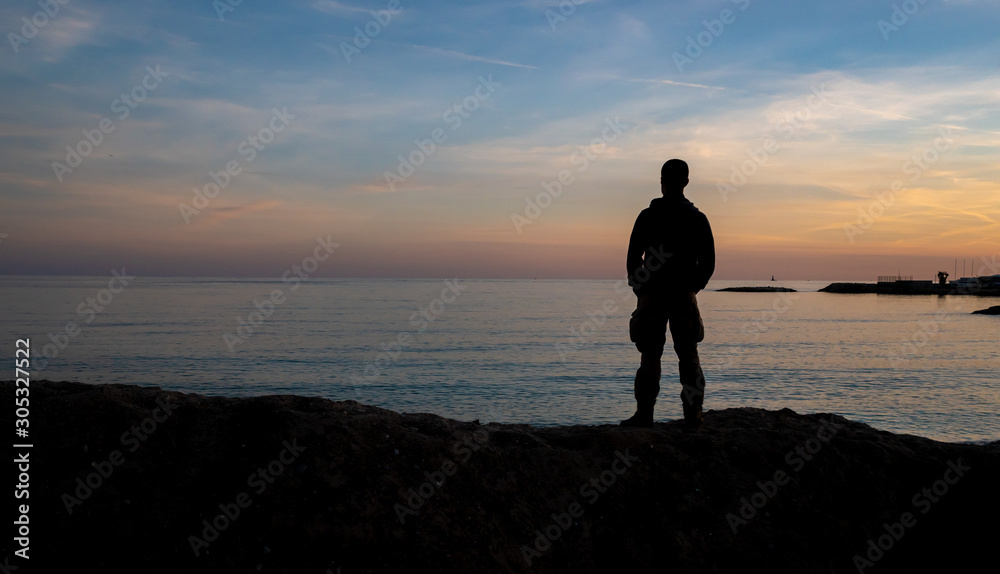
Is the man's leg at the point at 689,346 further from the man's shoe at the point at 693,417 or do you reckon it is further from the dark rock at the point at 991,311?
the dark rock at the point at 991,311

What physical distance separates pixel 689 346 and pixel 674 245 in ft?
3.71

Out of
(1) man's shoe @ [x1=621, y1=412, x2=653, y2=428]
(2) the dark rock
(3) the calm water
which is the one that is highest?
(1) man's shoe @ [x1=621, y1=412, x2=653, y2=428]

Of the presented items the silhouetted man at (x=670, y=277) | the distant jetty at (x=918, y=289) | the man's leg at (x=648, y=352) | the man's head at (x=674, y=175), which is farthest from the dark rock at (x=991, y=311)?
the man's leg at (x=648, y=352)

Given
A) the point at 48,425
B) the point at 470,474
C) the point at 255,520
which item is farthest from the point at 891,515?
the point at 48,425

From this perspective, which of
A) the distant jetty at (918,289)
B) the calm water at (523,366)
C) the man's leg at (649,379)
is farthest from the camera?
the distant jetty at (918,289)

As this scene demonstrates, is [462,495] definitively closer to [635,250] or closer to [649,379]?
[649,379]

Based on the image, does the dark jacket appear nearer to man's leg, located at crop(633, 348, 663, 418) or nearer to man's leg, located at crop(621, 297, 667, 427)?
man's leg, located at crop(621, 297, 667, 427)

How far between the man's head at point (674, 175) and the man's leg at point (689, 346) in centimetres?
119

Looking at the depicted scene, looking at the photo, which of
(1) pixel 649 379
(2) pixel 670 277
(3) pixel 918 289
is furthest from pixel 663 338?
(3) pixel 918 289

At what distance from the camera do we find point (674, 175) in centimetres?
686

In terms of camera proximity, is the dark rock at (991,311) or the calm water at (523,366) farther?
the dark rock at (991,311)

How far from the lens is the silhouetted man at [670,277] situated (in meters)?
6.80

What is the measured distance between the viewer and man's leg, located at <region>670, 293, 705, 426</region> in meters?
6.81

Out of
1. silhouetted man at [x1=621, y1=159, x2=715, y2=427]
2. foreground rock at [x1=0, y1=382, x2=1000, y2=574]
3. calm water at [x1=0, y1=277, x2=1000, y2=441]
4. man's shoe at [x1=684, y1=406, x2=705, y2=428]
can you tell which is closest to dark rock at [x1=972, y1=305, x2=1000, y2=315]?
A: calm water at [x1=0, y1=277, x2=1000, y2=441]
